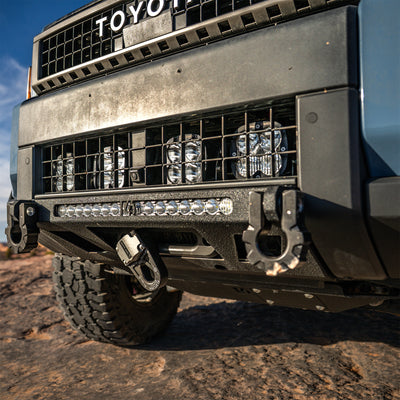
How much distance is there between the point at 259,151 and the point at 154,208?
52 centimetres

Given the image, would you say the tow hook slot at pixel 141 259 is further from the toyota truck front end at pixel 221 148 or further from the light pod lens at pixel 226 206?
the light pod lens at pixel 226 206

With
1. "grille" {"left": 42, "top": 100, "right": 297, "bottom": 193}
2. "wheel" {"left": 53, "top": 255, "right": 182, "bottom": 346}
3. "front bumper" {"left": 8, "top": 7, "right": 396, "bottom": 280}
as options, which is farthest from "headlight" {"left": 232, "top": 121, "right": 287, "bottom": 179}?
"wheel" {"left": 53, "top": 255, "right": 182, "bottom": 346}

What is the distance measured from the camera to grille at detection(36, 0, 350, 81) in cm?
157

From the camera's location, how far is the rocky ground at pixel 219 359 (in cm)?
205

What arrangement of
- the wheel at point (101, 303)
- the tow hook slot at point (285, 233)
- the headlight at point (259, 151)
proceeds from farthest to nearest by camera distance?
the wheel at point (101, 303) → the headlight at point (259, 151) → the tow hook slot at point (285, 233)

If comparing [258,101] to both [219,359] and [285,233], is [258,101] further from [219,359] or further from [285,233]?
[219,359]

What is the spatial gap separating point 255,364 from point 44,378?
1.24 m

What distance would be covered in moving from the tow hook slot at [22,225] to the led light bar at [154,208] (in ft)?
0.52

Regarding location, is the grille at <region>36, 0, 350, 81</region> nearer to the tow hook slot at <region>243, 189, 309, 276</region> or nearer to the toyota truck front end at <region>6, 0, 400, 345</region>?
the toyota truck front end at <region>6, 0, 400, 345</region>

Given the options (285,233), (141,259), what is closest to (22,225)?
(141,259)

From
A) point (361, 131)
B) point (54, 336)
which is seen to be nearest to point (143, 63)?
point (361, 131)

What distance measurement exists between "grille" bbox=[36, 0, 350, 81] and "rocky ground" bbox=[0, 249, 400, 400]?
1.68m

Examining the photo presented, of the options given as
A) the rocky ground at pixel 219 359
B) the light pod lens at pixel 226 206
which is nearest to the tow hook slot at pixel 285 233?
the light pod lens at pixel 226 206

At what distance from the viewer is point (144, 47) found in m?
1.88
